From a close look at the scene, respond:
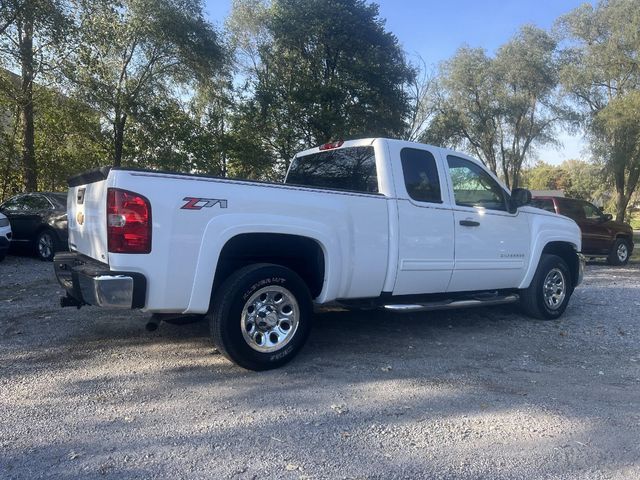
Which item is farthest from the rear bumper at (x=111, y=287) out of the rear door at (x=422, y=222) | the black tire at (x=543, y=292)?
the black tire at (x=543, y=292)

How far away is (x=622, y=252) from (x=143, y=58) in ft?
54.9

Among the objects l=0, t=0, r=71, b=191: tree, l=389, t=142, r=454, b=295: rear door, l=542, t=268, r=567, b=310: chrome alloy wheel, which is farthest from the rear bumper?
l=0, t=0, r=71, b=191: tree

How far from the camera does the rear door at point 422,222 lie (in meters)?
5.20

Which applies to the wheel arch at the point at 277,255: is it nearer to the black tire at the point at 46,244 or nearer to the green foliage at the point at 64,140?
the black tire at the point at 46,244

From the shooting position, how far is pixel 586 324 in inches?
263

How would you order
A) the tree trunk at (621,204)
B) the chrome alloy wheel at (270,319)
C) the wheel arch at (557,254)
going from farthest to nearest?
the tree trunk at (621,204)
the wheel arch at (557,254)
the chrome alloy wheel at (270,319)

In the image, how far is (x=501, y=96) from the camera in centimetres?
2795

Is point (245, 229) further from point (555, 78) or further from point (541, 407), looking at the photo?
point (555, 78)

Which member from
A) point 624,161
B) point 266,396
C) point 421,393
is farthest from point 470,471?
point 624,161

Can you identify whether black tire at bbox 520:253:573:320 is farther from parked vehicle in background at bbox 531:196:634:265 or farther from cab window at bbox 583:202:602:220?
cab window at bbox 583:202:602:220

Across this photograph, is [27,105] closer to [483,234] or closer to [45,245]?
[45,245]

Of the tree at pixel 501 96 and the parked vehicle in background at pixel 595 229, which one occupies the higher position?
the tree at pixel 501 96

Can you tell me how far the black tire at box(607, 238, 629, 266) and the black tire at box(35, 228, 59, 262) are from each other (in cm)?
1429

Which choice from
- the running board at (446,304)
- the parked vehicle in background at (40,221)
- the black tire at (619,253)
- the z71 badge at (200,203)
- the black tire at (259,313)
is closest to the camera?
the z71 badge at (200,203)
